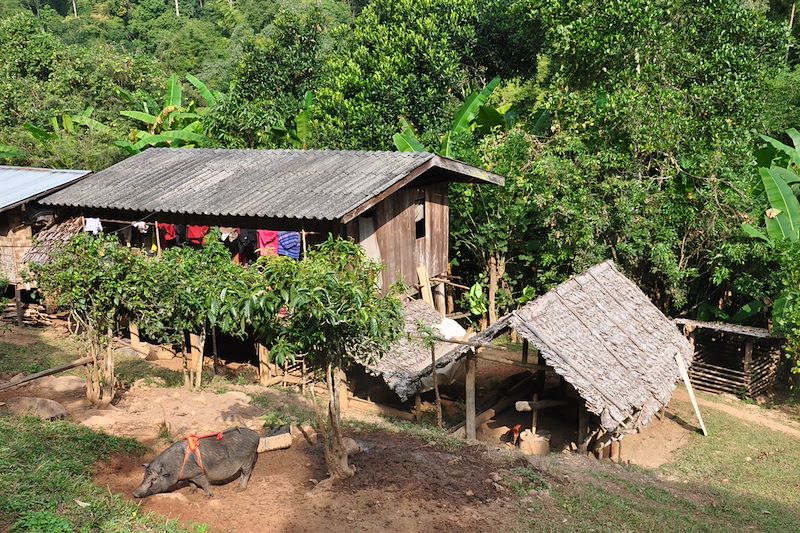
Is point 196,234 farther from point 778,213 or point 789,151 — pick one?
point 789,151

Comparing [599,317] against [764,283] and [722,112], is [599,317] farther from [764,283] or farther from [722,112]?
[722,112]

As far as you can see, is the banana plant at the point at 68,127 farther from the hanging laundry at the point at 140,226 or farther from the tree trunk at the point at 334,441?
the tree trunk at the point at 334,441

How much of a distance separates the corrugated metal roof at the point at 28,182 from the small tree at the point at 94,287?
18.0 ft

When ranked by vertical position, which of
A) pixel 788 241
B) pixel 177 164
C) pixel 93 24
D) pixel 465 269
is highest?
pixel 93 24

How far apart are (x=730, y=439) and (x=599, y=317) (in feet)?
11.2

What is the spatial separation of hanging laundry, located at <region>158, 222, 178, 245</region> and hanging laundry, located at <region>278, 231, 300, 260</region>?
328 cm

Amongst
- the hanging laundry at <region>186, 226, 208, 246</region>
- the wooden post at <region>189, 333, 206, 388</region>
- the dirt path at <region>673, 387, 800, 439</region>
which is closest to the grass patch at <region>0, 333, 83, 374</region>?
the wooden post at <region>189, 333, 206, 388</region>

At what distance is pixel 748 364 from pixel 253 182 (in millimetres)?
10642

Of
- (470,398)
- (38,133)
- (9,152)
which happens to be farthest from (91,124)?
(470,398)

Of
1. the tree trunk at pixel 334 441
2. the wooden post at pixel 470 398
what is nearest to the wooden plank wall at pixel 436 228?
the wooden post at pixel 470 398

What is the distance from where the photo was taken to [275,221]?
13734 millimetres

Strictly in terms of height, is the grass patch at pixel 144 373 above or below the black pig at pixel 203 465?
below

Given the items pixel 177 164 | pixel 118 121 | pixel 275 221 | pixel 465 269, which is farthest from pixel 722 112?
pixel 118 121

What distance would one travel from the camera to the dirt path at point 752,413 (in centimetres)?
1364
